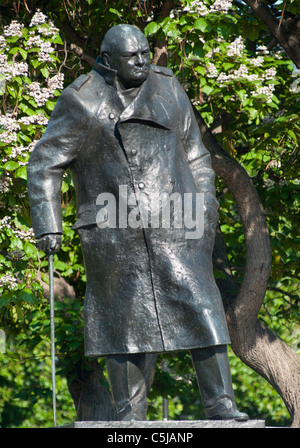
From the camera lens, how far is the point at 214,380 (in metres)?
5.16

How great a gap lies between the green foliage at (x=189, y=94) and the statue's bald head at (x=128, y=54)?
3.51 m

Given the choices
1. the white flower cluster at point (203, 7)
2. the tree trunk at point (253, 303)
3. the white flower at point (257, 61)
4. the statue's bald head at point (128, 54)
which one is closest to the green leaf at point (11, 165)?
the white flower cluster at point (203, 7)

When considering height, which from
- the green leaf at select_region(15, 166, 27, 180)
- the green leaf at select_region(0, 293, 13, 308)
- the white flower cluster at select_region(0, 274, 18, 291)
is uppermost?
the green leaf at select_region(15, 166, 27, 180)

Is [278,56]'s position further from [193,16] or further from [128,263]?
[128,263]

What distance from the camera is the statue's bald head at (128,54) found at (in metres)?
5.31

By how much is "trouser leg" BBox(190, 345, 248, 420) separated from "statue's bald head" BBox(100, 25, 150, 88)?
63.6 inches

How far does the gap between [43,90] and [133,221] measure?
4415 mm

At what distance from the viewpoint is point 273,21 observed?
1006cm

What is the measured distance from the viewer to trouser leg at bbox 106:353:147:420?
5.25 m

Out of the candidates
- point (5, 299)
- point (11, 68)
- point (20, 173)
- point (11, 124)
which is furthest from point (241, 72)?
point (5, 299)

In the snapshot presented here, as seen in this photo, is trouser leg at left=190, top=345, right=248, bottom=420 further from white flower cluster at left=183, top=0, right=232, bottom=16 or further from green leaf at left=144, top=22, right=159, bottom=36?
white flower cluster at left=183, top=0, right=232, bottom=16

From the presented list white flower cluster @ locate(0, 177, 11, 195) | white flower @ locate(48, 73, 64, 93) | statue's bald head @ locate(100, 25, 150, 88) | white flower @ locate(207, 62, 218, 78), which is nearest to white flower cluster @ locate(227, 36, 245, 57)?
white flower @ locate(207, 62, 218, 78)

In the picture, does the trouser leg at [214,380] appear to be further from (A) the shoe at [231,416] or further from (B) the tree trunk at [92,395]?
(B) the tree trunk at [92,395]

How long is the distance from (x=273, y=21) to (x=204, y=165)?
4920 millimetres
